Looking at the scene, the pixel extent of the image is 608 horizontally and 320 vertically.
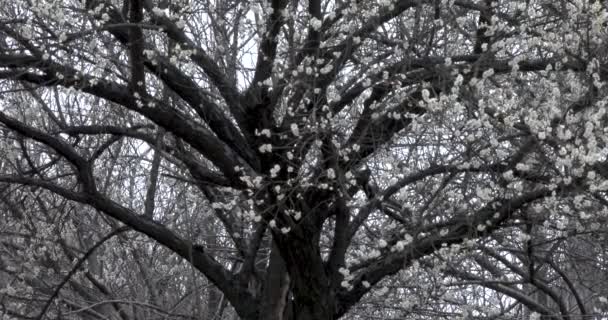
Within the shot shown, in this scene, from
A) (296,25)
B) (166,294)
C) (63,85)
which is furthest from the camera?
(166,294)

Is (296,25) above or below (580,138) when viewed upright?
above

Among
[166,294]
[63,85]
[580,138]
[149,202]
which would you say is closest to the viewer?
[580,138]

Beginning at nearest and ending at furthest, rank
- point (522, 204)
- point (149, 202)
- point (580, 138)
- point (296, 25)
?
1. point (580, 138)
2. point (522, 204)
3. point (296, 25)
4. point (149, 202)

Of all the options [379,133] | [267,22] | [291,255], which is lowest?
[291,255]

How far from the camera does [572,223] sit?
22.0 ft

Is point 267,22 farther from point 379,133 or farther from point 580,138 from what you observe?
point 580,138

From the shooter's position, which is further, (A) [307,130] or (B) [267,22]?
(B) [267,22]

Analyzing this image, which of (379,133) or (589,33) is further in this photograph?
(379,133)

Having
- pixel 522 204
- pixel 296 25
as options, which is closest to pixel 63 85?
pixel 296 25

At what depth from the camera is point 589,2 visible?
6254 mm

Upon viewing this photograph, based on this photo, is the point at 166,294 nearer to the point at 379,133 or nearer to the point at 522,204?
the point at 379,133

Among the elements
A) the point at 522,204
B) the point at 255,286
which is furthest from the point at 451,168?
the point at 255,286

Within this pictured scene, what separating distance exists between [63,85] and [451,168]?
9.84 ft

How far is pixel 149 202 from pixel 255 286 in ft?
6.95
